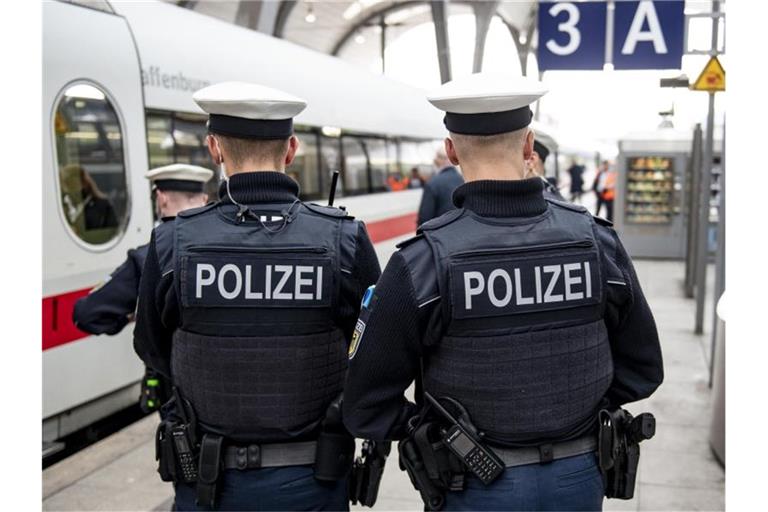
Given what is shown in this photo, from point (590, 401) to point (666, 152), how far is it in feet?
47.4

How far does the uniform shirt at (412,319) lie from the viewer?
2318mm

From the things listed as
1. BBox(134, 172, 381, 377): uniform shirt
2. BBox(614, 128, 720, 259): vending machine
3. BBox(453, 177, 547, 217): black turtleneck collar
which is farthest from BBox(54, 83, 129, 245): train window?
BBox(614, 128, 720, 259): vending machine

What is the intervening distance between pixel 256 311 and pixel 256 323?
0.12 feet

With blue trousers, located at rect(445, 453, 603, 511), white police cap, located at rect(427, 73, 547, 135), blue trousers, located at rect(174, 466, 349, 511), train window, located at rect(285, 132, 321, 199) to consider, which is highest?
train window, located at rect(285, 132, 321, 199)

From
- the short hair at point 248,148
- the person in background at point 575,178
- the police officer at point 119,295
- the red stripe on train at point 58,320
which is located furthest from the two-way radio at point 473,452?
the person in background at point 575,178

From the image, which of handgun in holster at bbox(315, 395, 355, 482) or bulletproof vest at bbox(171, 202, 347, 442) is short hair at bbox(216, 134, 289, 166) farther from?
handgun in holster at bbox(315, 395, 355, 482)

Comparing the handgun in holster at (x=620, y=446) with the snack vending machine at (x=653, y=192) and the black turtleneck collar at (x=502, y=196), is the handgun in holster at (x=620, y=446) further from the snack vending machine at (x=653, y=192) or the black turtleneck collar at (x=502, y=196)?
the snack vending machine at (x=653, y=192)

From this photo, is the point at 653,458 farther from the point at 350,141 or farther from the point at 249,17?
the point at 249,17

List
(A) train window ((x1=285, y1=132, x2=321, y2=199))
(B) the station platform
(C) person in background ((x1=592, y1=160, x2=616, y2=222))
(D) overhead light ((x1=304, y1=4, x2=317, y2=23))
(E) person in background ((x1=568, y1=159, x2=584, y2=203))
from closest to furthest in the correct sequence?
1. (B) the station platform
2. (A) train window ((x1=285, y1=132, x2=321, y2=199))
3. (C) person in background ((x1=592, y1=160, x2=616, y2=222))
4. (E) person in background ((x1=568, y1=159, x2=584, y2=203))
5. (D) overhead light ((x1=304, y1=4, x2=317, y2=23))

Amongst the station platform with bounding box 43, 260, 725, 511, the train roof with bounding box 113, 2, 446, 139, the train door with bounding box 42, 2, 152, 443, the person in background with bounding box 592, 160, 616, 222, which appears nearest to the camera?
the station platform with bounding box 43, 260, 725, 511

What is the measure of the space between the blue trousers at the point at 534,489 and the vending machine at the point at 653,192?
46.6 ft

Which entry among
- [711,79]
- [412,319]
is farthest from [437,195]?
[412,319]

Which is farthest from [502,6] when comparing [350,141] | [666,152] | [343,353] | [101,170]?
[343,353]

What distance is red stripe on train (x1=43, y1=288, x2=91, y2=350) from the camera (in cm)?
506
